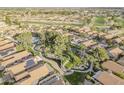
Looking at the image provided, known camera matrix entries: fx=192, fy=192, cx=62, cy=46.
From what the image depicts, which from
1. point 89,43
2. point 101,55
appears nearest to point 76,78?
point 101,55

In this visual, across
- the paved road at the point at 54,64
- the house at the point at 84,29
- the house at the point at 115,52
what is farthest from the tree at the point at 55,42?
the house at the point at 115,52

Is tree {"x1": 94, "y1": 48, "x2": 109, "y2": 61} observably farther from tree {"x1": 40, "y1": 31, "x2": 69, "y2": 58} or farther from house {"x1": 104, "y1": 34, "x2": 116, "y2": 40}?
tree {"x1": 40, "y1": 31, "x2": 69, "y2": 58}

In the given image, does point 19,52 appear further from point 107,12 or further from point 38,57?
point 107,12

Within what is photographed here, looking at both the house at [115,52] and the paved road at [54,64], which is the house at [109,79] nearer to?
the house at [115,52]

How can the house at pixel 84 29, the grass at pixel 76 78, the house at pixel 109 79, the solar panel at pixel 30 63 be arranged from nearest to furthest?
the house at pixel 109 79 < the grass at pixel 76 78 < the solar panel at pixel 30 63 < the house at pixel 84 29

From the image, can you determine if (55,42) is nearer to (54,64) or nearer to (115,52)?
(54,64)
